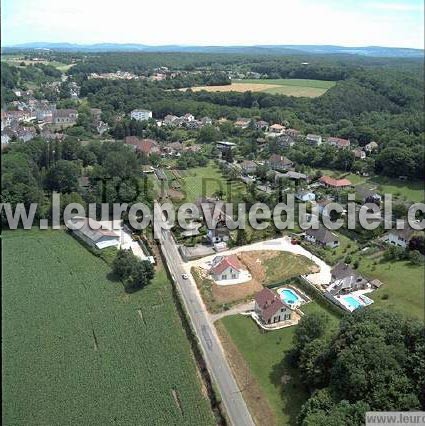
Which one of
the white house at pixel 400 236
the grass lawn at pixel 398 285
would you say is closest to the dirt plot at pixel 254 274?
the grass lawn at pixel 398 285

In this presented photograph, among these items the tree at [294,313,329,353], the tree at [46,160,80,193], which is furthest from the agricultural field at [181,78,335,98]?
the tree at [294,313,329,353]

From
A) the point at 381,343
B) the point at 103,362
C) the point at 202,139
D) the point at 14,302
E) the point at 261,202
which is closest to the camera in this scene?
the point at 381,343

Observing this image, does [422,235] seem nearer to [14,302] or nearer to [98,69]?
[14,302]

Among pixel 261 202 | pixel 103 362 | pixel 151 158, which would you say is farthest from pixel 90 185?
pixel 103 362

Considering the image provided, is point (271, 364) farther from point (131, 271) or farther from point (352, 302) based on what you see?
point (131, 271)

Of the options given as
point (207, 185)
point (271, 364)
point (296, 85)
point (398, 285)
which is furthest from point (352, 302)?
point (296, 85)

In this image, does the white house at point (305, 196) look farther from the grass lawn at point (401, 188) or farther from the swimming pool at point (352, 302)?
the swimming pool at point (352, 302)

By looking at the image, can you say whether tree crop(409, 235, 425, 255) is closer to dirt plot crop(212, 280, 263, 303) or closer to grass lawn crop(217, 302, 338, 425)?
grass lawn crop(217, 302, 338, 425)
